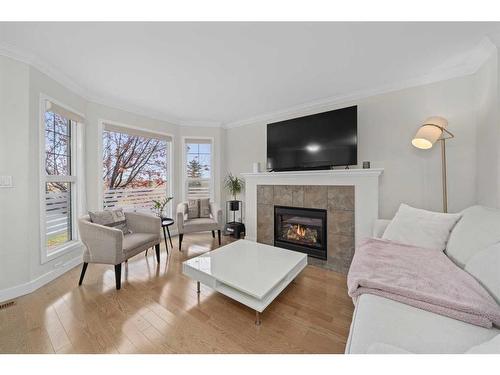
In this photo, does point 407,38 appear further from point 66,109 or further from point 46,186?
point 46,186

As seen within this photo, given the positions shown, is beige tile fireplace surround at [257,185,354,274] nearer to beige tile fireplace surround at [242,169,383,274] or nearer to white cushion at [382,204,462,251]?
beige tile fireplace surround at [242,169,383,274]

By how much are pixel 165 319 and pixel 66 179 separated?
2.20m

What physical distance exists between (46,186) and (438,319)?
11.5 ft

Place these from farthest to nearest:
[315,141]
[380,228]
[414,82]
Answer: [315,141] < [414,82] < [380,228]

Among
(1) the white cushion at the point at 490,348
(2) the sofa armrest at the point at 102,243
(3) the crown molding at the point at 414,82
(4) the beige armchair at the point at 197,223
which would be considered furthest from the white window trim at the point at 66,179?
(1) the white cushion at the point at 490,348

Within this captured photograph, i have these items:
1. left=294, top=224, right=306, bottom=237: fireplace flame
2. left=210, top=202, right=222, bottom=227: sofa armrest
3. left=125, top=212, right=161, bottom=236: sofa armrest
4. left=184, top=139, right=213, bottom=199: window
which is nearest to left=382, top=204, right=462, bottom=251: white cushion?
left=294, top=224, right=306, bottom=237: fireplace flame

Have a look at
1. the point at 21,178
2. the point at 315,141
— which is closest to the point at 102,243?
the point at 21,178

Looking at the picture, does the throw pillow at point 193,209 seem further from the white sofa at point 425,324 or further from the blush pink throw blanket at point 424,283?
the white sofa at point 425,324

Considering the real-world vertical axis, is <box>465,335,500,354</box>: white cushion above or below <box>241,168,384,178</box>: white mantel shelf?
below

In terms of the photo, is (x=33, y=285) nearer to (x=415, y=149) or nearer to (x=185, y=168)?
(x=185, y=168)

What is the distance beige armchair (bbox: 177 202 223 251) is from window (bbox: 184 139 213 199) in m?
0.58

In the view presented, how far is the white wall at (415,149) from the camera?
78.0 inches

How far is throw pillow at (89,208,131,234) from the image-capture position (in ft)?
7.05

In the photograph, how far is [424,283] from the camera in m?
1.03
